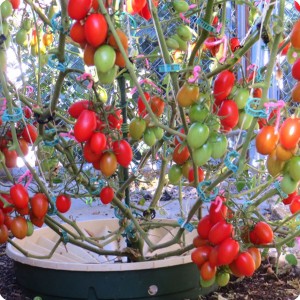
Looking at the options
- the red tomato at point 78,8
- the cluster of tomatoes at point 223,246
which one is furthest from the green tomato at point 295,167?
the red tomato at point 78,8

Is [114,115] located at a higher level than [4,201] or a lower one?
higher

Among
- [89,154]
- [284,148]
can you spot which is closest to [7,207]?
[89,154]

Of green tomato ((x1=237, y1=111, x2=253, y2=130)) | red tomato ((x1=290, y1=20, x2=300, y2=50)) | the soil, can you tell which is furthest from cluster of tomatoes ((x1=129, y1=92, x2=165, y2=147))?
the soil

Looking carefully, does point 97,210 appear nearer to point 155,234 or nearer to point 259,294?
point 155,234

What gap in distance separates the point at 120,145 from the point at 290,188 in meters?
0.43

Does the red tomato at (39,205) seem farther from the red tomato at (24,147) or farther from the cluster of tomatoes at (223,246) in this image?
the cluster of tomatoes at (223,246)

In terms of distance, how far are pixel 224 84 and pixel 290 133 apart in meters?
0.27

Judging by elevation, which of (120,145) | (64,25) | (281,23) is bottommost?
(120,145)

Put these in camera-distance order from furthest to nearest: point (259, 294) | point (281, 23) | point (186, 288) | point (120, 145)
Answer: point (259, 294)
point (186, 288)
point (120, 145)
point (281, 23)

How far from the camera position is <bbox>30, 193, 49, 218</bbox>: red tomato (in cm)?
146

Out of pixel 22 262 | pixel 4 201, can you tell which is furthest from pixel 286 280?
pixel 4 201

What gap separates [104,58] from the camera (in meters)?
1.05

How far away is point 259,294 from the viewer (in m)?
1.81

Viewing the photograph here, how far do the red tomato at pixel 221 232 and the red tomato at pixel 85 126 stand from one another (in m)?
0.35
